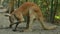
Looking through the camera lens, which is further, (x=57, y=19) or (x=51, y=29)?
(x=57, y=19)

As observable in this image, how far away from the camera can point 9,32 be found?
729 cm

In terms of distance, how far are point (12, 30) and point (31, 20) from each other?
74cm

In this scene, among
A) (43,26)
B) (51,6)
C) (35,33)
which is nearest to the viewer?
(35,33)

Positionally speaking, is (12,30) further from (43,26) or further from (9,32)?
(43,26)

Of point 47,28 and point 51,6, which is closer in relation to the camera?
point 47,28

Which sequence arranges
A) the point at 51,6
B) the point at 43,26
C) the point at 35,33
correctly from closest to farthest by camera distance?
the point at 35,33, the point at 43,26, the point at 51,6

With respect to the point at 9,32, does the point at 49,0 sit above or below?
above

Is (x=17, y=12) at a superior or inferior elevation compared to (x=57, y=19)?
superior

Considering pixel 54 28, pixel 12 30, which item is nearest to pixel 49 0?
pixel 54 28

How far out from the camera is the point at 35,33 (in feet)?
23.4

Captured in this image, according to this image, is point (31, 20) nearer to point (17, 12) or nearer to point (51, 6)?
point (17, 12)

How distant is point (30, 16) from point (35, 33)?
61 cm

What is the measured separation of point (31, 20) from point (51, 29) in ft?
2.78

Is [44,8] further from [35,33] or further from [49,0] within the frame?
[35,33]
